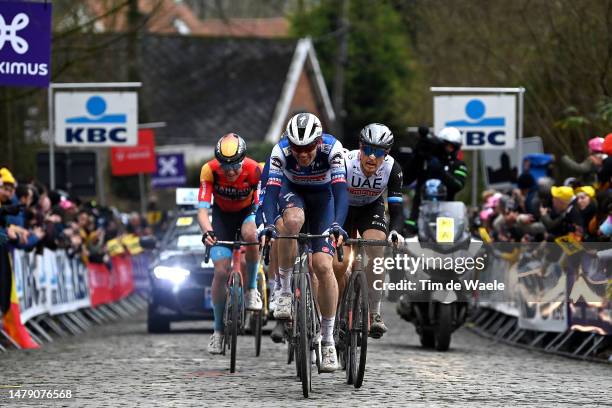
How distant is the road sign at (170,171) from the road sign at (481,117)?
744 inches

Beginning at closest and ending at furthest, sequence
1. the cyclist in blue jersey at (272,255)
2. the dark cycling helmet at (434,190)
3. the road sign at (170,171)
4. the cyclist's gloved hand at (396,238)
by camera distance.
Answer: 1. the cyclist's gloved hand at (396,238)
2. the cyclist in blue jersey at (272,255)
3. the dark cycling helmet at (434,190)
4. the road sign at (170,171)

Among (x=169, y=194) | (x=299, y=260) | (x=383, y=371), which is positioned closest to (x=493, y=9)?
(x=383, y=371)

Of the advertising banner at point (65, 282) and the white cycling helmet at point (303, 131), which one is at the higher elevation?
the white cycling helmet at point (303, 131)

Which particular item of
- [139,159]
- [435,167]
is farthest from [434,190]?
[139,159]

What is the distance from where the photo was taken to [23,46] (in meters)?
16.9

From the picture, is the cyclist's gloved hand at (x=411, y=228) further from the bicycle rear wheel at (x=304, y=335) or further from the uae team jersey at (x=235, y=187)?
the bicycle rear wheel at (x=304, y=335)

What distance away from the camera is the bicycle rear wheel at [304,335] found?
463 inches

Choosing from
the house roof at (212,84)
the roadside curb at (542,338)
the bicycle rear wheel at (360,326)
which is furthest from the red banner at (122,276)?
the house roof at (212,84)

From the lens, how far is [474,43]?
3212 centimetres

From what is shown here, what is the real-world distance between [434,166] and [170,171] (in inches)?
1062

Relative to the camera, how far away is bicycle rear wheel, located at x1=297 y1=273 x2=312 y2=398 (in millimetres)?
11758

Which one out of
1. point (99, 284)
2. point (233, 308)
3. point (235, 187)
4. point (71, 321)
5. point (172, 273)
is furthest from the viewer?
point (99, 284)

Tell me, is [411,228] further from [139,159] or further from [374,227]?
[139,159]

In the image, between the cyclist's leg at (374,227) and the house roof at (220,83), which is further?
the house roof at (220,83)
